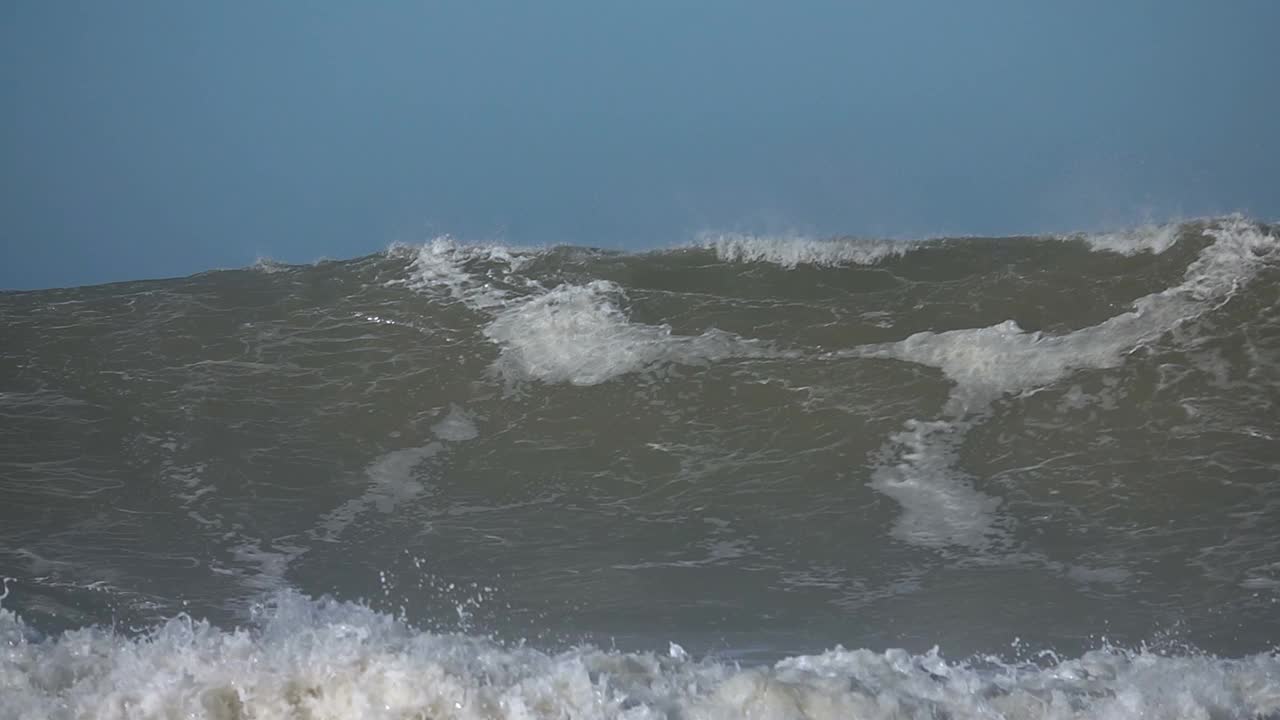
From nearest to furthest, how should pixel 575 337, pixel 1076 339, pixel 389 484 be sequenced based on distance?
pixel 1076 339, pixel 575 337, pixel 389 484

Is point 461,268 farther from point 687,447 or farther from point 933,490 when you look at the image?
point 933,490

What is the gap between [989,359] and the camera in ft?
12.7

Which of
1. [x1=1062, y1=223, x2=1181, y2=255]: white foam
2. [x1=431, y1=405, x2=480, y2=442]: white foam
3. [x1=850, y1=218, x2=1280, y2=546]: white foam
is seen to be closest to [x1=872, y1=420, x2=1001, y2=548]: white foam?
[x1=850, y1=218, x2=1280, y2=546]: white foam

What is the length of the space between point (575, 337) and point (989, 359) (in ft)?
5.25

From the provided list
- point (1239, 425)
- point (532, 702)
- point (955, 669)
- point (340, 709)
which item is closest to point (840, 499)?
Answer: point (955, 669)

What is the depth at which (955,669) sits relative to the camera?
9.82 ft

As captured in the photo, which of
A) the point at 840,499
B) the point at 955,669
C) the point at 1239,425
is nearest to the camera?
the point at 955,669

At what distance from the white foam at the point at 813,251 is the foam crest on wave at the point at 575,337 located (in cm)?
38

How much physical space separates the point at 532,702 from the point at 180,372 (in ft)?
8.21

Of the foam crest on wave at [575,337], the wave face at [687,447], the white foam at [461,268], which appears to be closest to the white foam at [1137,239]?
the wave face at [687,447]

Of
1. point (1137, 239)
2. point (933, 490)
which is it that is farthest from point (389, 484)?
point (1137, 239)

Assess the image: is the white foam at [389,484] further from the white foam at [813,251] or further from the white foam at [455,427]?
the white foam at [813,251]

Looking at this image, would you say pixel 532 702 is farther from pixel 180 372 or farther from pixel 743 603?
pixel 180 372

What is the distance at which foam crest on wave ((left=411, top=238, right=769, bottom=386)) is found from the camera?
13.3ft
